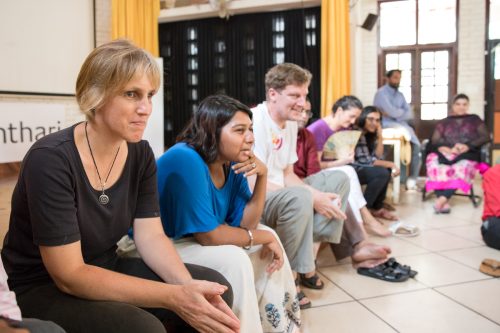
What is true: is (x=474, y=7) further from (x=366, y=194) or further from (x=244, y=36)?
(x=366, y=194)

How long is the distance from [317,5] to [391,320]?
500cm

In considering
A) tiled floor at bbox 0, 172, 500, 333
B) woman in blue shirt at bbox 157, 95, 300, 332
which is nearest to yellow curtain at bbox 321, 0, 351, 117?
tiled floor at bbox 0, 172, 500, 333

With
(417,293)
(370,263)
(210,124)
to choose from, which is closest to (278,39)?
(370,263)

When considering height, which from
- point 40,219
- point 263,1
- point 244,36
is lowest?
point 40,219

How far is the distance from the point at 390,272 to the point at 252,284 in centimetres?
123

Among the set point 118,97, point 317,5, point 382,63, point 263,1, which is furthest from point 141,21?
point 118,97

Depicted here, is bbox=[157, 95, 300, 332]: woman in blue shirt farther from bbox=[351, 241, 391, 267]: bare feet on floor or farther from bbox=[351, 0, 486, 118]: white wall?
bbox=[351, 0, 486, 118]: white wall

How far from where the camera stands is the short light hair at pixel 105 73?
1024mm

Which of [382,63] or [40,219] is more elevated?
[382,63]

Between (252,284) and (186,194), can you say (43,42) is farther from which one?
(252,284)

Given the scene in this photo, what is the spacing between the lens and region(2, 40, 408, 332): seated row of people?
979mm

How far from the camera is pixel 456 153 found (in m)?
4.22

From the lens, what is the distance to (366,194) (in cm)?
364

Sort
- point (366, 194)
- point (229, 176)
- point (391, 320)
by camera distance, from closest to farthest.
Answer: point (229, 176), point (391, 320), point (366, 194)
